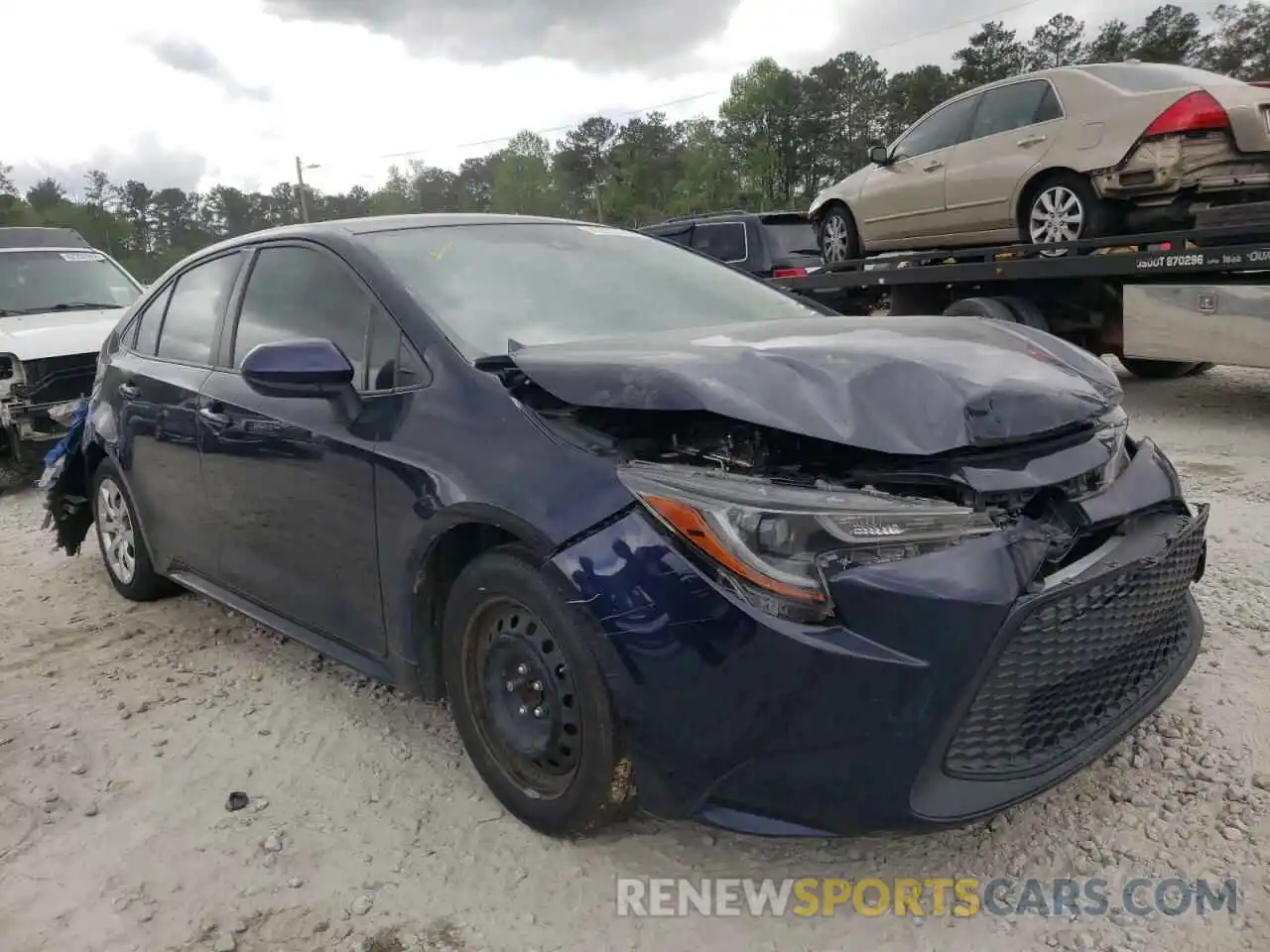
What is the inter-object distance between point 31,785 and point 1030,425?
9.97 ft

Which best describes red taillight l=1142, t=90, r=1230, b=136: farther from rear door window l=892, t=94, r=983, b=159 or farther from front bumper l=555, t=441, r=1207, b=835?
front bumper l=555, t=441, r=1207, b=835

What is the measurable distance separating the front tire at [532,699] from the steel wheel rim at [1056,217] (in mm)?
5880

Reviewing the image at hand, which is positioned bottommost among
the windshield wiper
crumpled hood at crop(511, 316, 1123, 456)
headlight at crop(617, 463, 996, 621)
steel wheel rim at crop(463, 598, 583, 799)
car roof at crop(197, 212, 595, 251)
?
steel wheel rim at crop(463, 598, 583, 799)

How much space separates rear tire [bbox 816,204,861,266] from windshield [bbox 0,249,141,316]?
684 cm

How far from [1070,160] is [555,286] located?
210 inches

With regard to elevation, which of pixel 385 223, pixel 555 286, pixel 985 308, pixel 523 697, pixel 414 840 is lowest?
pixel 414 840

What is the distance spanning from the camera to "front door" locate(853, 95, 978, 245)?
7.98m

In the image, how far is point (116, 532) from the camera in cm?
438

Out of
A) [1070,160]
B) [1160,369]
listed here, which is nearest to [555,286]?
[1070,160]

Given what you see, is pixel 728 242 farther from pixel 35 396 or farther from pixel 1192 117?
pixel 35 396

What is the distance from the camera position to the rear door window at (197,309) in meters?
3.52

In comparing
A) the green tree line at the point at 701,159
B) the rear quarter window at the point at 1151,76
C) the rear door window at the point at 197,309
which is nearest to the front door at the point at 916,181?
the rear quarter window at the point at 1151,76

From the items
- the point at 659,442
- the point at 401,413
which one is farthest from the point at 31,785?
the point at 659,442

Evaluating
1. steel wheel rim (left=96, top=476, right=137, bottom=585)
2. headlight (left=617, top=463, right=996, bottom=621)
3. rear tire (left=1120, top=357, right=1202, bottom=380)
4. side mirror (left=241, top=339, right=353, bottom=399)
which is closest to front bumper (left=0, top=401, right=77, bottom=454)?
steel wheel rim (left=96, top=476, right=137, bottom=585)
